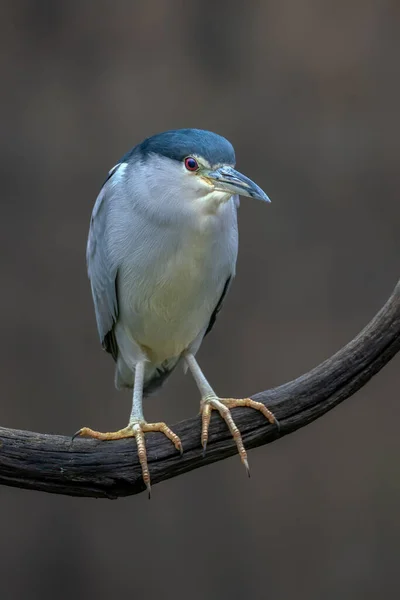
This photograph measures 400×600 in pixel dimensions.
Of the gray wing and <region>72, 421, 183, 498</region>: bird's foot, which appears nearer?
<region>72, 421, 183, 498</region>: bird's foot

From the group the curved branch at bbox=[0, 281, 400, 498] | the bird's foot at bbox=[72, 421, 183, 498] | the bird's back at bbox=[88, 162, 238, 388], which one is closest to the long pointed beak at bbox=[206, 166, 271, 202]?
the bird's back at bbox=[88, 162, 238, 388]

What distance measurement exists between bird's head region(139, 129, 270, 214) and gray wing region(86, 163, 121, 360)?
0.76 ft

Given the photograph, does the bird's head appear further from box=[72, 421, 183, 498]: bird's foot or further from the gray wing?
box=[72, 421, 183, 498]: bird's foot

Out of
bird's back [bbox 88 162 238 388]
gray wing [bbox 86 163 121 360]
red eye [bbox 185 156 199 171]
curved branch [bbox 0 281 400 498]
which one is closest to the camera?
curved branch [bbox 0 281 400 498]

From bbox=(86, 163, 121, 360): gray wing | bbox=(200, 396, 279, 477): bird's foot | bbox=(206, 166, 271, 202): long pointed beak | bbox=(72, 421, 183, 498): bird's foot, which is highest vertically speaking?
bbox=(206, 166, 271, 202): long pointed beak

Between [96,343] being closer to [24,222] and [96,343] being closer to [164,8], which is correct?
[24,222]

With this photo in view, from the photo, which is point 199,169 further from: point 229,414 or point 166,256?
point 229,414

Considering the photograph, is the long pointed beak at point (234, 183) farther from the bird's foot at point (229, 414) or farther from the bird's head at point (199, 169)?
the bird's foot at point (229, 414)

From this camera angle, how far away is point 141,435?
2.13 m

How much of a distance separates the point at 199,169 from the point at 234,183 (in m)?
0.10

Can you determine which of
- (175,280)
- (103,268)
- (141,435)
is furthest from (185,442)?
(103,268)

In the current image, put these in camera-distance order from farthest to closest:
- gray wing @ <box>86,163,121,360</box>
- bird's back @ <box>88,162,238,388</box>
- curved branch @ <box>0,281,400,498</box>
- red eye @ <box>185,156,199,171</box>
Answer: gray wing @ <box>86,163,121,360</box>, bird's back @ <box>88,162,238,388</box>, red eye @ <box>185,156,199,171</box>, curved branch @ <box>0,281,400,498</box>

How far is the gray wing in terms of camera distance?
2.36 metres

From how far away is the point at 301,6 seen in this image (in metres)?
3.68
